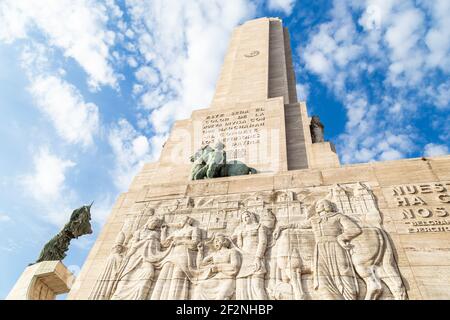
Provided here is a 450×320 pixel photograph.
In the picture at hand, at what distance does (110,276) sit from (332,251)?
14.5 feet

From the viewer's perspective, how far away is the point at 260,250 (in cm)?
638

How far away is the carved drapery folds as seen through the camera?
5.69 metres

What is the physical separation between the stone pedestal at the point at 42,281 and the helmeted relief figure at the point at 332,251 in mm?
Answer: 5798

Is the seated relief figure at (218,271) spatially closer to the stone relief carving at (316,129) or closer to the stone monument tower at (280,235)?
the stone monument tower at (280,235)

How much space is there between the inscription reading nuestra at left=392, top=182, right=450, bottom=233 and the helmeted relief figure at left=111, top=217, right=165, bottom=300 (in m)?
5.03

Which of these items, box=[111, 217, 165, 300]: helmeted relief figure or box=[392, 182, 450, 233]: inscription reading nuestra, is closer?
box=[392, 182, 450, 233]: inscription reading nuestra

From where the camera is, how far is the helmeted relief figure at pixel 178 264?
6.16 m

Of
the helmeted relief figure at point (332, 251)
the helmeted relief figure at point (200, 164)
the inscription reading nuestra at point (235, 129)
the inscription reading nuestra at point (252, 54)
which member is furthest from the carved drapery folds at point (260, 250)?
the inscription reading nuestra at point (252, 54)

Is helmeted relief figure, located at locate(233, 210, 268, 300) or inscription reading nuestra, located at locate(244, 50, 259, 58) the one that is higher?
inscription reading nuestra, located at locate(244, 50, 259, 58)

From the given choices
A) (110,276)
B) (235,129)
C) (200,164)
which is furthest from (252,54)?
(110,276)

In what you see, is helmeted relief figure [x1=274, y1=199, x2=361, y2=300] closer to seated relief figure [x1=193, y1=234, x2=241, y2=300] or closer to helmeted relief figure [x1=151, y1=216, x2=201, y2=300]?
seated relief figure [x1=193, y1=234, x2=241, y2=300]

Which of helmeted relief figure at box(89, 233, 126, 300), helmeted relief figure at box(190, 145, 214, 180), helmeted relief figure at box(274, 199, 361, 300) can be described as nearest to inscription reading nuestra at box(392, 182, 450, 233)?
helmeted relief figure at box(274, 199, 361, 300)

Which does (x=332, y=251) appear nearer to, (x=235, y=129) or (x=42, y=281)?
(x=235, y=129)
